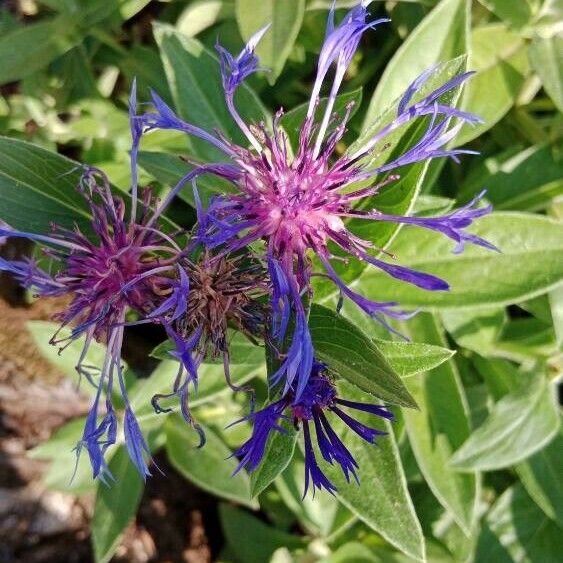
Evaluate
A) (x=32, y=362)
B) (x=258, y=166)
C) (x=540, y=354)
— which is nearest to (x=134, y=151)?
(x=258, y=166)

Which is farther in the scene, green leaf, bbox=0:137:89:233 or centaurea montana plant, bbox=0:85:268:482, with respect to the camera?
green leaf, bbox=0:137:89:233

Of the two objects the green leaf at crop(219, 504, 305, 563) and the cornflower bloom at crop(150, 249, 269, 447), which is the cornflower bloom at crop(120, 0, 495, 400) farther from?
the green leaf at crop(219, 504, 305, 563)

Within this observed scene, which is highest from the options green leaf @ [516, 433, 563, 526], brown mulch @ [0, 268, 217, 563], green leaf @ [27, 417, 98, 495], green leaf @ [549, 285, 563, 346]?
green leaf @ [549, 285, 563, 346]

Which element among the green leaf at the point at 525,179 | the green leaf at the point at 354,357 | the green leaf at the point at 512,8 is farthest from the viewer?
the green leaf at the point at 525,179

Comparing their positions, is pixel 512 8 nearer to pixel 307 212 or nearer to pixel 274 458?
pixel 307 212

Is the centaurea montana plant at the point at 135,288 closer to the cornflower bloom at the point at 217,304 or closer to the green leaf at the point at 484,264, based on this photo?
the cornflower bloom at the point at 217,304

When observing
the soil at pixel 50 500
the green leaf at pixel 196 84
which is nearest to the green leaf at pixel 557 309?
the green leaf at pixel 196 84

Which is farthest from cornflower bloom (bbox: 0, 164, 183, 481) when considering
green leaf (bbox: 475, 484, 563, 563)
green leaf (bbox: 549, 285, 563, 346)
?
green leaf (bbox: 475, 484, 563, 563)
